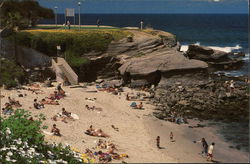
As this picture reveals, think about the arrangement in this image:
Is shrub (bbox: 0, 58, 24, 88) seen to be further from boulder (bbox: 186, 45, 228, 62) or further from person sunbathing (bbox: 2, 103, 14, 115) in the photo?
boulder (bbox: 186, 45, 228, 62)

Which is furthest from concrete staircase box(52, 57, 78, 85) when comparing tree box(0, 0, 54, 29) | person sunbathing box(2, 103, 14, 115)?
person sunbathing box(2, 103, 14, 115)

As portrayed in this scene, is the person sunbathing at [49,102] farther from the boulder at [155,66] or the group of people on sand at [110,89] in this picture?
the boulder at [155,66]

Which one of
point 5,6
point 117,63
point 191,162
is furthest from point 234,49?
point 191,162

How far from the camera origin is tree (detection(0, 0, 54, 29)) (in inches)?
1860

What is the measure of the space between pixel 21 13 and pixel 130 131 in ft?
107

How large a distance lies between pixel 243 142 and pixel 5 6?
37.0 meters

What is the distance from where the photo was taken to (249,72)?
5572 cm

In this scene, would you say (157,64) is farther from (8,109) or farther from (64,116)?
(8,109)

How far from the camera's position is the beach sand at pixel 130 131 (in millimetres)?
23203

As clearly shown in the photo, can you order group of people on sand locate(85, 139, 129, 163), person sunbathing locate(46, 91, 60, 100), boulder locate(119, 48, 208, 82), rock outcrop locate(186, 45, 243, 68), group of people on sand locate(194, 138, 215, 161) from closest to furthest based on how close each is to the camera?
group of people on sand locate(85, 139, 129, 163)
group of people on sand locate(194, 138, 215, 161)
person sunbathing locate(46, 91, 60, 100)
boulder locate(119, 48, 208, 82)
rock outcrop locate(186, 45, 243, 68)

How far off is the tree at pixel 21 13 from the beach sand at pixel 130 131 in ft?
49.3

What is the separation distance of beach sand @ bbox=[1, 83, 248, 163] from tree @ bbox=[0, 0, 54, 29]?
15.0m

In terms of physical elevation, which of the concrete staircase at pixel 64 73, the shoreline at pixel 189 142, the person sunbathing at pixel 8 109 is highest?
the concrete staircase at pixel 64 73

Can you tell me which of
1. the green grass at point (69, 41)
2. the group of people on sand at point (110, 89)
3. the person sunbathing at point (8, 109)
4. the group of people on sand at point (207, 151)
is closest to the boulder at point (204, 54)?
the green grass at point (69, 41)
